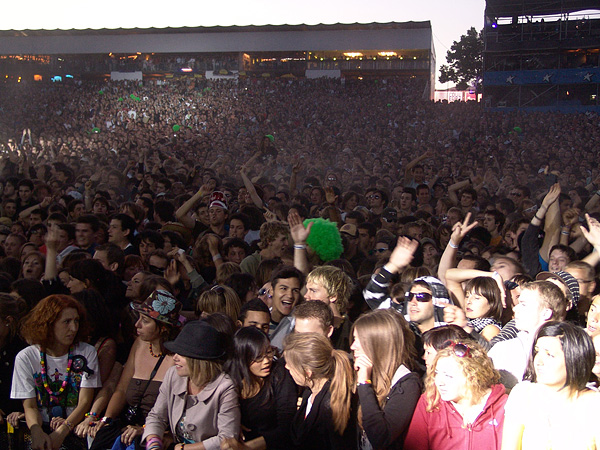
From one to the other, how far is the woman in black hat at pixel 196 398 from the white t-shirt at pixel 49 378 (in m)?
0.58

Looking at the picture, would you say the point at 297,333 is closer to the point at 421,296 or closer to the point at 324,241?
the point at 421,296

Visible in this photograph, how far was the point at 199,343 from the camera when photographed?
318 cm

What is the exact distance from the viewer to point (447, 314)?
351cm

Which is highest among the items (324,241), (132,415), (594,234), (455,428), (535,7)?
(535,7)

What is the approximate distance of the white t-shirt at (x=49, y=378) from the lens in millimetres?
3508

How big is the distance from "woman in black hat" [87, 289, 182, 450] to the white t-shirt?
0.45ft

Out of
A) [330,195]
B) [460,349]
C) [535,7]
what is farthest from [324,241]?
[535,7]

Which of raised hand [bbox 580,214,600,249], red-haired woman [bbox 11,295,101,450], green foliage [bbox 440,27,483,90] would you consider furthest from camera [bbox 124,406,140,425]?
green foliage [bbox 440,27,483,90]

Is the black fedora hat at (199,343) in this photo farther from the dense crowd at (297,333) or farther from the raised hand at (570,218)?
the raised hand at (570,218)

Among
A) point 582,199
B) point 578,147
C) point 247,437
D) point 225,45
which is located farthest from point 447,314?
point 225,45

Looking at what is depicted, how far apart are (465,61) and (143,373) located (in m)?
56.6

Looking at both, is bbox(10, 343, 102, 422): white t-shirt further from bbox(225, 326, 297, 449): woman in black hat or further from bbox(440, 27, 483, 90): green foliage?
bbox(440, 27, 483, 90): green foliage

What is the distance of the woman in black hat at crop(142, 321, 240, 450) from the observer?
10.2ft

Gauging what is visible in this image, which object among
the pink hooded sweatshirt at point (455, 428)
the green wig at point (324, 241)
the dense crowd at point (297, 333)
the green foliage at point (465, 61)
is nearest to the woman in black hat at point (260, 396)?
the dense crowd at point (297, 333)
